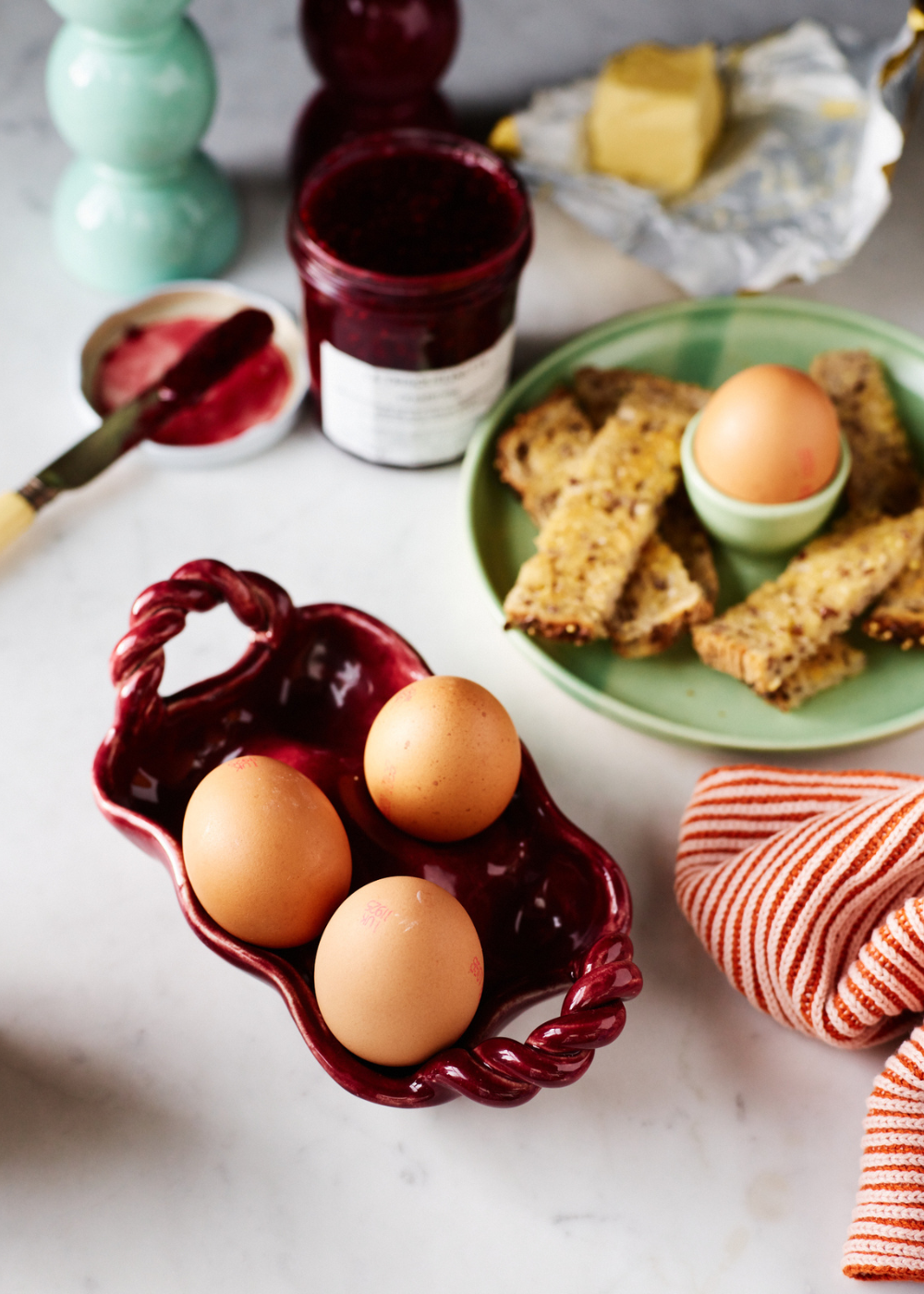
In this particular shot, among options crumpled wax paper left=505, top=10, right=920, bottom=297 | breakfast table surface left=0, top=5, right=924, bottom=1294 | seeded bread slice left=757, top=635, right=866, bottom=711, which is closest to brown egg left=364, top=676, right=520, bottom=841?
breakfast table surface left=0, top=5, right=924, bottom=1294

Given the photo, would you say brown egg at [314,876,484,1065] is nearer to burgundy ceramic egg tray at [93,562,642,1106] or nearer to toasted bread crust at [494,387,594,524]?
burgundy ceramic egg tray at [93,562,642,1106]

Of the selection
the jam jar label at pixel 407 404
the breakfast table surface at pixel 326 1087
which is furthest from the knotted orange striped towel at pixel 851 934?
the jam jar label at pixel 407 404

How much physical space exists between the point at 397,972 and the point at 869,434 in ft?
2.06

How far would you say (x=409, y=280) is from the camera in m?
0.80

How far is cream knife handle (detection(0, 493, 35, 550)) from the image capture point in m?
0.86

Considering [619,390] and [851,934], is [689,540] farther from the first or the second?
[851,934]

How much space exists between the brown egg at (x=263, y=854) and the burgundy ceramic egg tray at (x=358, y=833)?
0.02 metres

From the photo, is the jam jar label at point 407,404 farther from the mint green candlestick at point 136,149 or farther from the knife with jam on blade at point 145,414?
the mint green candlestick at point 136,149

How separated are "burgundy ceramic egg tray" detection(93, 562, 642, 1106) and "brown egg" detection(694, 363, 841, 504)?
30 cm

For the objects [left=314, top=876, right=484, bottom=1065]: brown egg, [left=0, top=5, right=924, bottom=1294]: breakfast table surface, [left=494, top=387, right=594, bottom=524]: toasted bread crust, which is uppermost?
[left=314, top=876, right=484, bottom=1065]: brown egg

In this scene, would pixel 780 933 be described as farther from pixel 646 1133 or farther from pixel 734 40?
pixel 734 40

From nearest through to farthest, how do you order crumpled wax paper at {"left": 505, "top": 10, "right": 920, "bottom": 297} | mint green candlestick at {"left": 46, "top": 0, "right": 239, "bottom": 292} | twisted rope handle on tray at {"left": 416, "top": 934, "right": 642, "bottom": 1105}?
twisted rope handle on tray at {"left": 416, "top": 934, "right": 642, "bottom": 1105} < mint green candlestick at {"left": 46, "top": 0, "right": 239, "bottom": 292} < crumpled wax paper at {"left": 505, "top": 10, "right": 920, "bottom": 297}

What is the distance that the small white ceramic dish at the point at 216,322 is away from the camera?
94 cm

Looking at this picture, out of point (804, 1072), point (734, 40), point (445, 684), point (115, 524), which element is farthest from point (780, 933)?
point (734, 40)
